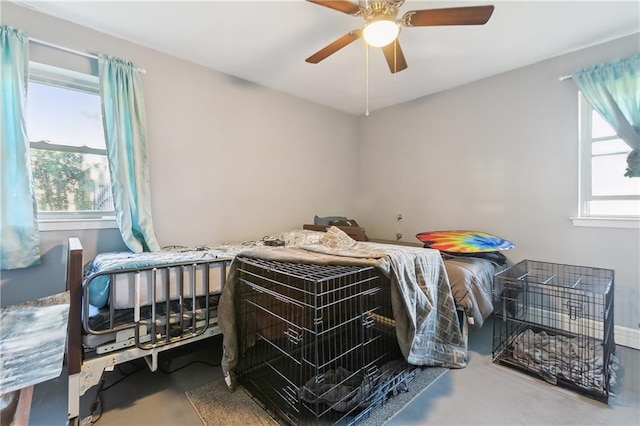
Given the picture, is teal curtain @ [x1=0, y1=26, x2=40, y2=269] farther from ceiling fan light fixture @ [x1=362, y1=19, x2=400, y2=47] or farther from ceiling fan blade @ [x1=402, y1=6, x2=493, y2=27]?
ceiling fan blade @ [x1=402, y1=6, x2=493, y2=27]

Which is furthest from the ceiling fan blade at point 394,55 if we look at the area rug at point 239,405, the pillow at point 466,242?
the area rug at point 239,405

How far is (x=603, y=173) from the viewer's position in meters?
2.47

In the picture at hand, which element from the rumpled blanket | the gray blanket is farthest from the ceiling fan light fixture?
the rumpled blanket

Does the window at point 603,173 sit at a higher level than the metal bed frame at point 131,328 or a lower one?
higher

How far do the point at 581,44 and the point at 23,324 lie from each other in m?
4.38

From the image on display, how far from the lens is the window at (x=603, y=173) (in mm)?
2369

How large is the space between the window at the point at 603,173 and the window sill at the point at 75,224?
4084mm

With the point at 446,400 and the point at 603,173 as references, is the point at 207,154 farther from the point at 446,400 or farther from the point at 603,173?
the point at 603,173

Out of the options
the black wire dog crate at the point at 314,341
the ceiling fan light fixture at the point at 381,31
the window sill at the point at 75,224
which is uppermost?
the ceiling fan light fixture at the point at 381,31

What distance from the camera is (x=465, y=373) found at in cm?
191

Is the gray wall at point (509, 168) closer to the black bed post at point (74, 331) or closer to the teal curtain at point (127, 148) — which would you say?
the teal curtain at point (127, 148)

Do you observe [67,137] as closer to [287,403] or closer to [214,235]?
[214,235]

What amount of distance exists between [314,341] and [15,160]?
2270mm

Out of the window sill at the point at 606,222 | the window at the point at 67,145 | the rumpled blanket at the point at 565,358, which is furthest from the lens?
the window sill at the point at 606,222
